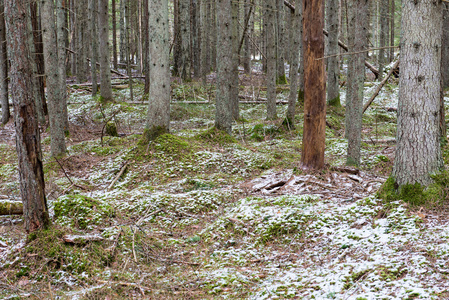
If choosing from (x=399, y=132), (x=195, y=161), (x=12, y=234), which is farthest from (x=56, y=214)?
(x=399, y=132)

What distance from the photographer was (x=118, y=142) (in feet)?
35.0

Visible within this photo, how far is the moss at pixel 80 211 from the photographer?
508 cm

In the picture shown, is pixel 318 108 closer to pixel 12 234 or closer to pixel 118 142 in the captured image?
pixel 12 234

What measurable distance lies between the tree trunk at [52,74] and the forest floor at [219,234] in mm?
765

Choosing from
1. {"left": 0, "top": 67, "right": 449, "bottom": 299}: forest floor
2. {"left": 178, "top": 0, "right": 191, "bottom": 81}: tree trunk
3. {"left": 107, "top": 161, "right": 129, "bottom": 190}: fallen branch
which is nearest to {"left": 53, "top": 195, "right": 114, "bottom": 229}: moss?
{"left": 0, "top": 67, "right": 449, "bottom": 299}: forest floor

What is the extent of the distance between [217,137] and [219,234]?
472 cm

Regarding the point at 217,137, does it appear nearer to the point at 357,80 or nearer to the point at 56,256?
the point at 357,80

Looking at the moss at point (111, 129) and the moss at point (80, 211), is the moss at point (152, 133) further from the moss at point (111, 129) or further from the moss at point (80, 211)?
the moss at point (111, 129)

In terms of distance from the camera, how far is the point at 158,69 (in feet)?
27.7

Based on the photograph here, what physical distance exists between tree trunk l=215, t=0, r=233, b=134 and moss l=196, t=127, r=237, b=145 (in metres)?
0.16

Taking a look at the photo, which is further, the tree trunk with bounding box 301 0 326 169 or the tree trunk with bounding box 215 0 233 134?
the tree trunk with bounding box 215 0 233 134

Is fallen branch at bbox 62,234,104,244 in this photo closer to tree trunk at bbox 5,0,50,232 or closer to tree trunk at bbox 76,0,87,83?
tree trunk at bbox 5,0,50,232

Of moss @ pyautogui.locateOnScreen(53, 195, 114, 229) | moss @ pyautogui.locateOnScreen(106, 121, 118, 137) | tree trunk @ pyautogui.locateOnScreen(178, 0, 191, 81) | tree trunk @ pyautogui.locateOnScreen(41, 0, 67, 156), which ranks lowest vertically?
moss @ pyautogui.locateOnScreen(53, 195, 114, 229)

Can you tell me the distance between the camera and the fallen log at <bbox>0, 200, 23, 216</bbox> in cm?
553
